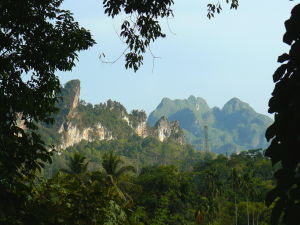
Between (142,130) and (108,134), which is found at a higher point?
(142,130)

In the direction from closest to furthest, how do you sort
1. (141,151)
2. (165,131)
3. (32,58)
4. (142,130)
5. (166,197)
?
(32,58) < (166,197) < (141,151) < (142,130) < (165,131)

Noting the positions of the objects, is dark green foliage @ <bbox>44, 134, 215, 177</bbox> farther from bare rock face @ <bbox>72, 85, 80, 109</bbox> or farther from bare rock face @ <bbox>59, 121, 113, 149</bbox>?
bare rock face @ <bbox>72, 85, 80, 109</bbox>

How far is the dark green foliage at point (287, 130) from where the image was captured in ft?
2.86

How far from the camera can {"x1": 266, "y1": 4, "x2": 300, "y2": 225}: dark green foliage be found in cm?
87

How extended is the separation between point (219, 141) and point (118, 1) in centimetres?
18389

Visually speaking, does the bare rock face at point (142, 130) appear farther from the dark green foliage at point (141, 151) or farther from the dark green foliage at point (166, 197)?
the dark green foliage at point (166, 197)

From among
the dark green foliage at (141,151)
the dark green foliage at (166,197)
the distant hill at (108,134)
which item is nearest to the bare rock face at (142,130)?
the distant hill at (108,134)

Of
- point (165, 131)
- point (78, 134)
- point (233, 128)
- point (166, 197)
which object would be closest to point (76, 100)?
point (78, 134)

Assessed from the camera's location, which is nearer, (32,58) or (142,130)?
(32,58)

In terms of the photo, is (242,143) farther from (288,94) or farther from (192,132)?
(288,94)

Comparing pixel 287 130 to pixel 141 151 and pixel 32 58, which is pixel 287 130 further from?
pixel 141 151

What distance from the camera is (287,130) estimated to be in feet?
2.95

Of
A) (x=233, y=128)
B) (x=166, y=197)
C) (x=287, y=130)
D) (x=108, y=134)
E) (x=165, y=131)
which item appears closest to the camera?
(x=287, y=130)

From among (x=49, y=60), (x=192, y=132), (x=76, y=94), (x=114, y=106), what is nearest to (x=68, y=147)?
(x=76, y=94)
